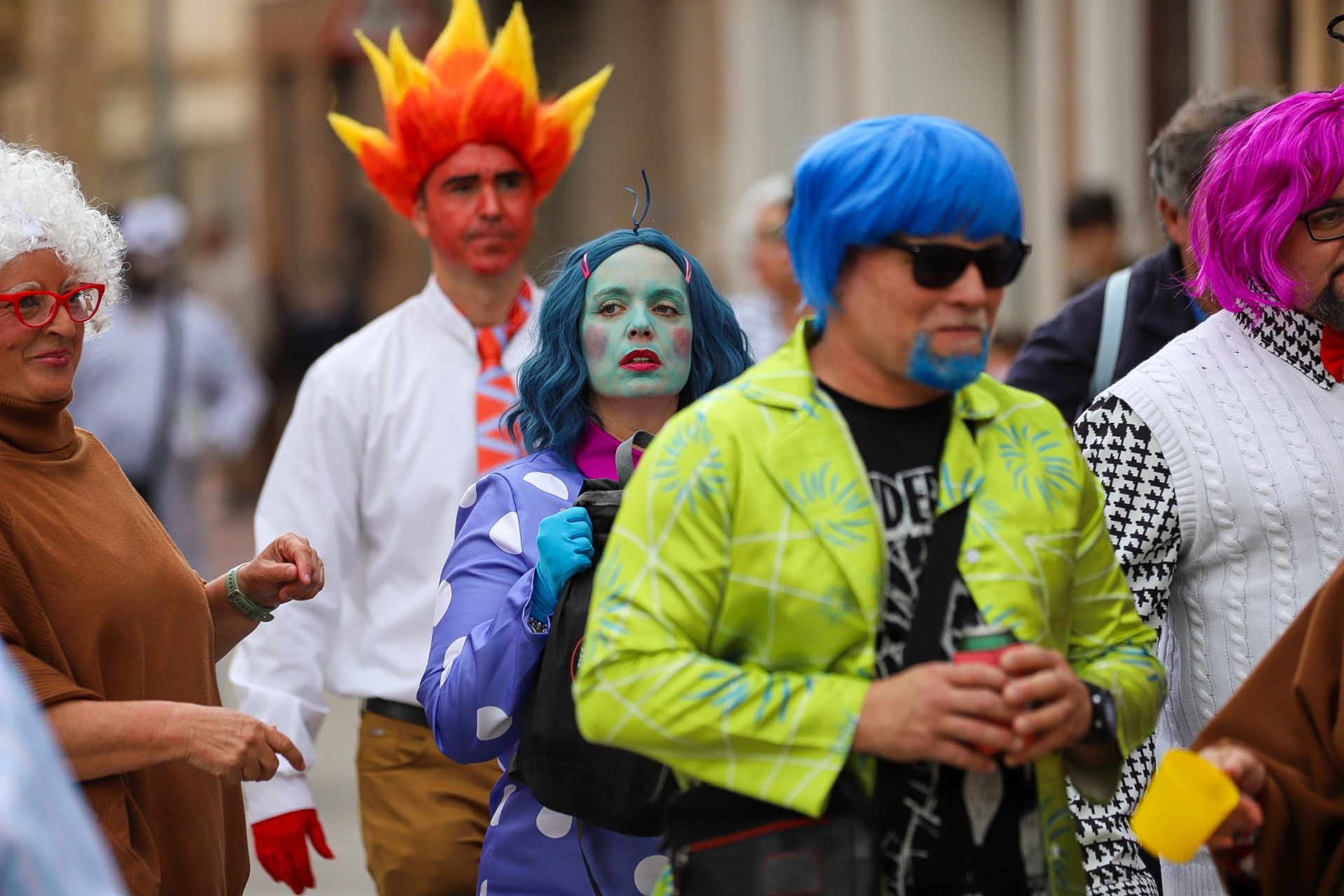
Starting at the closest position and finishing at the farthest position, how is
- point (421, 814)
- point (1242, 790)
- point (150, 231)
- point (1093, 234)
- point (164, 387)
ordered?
point (1242, 790) < point (421, 814) < point (1093, 234) < point (164, 387) < point (150, 231)

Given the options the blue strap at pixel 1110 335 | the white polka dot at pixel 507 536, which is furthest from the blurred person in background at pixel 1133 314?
the white polka dot at pixel 507 536

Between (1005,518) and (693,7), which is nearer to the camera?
(1005,518)

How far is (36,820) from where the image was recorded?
1.82 metres

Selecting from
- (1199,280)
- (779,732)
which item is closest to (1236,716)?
(779,732)

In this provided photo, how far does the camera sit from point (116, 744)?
10.1 feet

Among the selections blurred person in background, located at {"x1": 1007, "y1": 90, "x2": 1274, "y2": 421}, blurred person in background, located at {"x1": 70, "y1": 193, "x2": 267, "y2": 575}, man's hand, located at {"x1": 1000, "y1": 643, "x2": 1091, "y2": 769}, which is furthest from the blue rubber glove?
blurred person in background, located at {"x1": 70, "y1": 193, "x2": 267, "y2": 575}

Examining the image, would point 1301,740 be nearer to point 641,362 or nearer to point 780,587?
point 780,587

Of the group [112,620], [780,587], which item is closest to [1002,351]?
[112,620]

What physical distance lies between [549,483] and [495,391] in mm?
1332

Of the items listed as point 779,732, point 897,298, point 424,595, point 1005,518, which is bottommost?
point 424,595

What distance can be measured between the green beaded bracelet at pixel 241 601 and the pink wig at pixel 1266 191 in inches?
74.0

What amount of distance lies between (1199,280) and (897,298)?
4.10 ft

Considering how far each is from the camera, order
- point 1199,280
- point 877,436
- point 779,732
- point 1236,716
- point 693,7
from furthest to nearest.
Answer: point 693,7 → point 1199,280 → point 1236,716 → point 877,436 → point 779,732

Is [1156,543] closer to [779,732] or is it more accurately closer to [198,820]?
[779,732]
